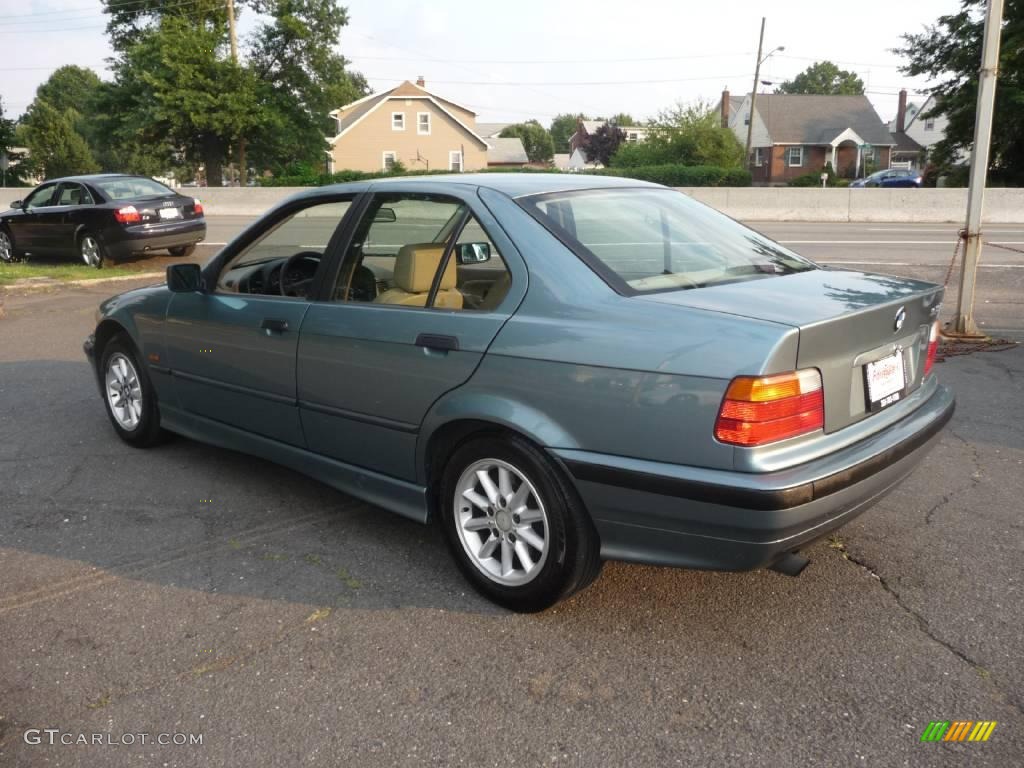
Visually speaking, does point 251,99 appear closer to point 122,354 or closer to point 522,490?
point 122,354

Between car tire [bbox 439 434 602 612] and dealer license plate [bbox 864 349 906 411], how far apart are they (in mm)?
1088

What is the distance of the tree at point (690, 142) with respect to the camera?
160 ft

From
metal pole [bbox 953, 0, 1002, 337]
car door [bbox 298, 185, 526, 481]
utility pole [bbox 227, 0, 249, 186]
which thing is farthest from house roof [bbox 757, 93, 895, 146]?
car door [bbox 298, 185, 526, 481]

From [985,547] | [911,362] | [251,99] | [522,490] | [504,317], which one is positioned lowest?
[985,547]

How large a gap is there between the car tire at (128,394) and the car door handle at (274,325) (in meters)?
1.33

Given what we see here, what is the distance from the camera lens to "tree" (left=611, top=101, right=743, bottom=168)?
48906 millimetres

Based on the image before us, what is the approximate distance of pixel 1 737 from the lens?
2.72 metres

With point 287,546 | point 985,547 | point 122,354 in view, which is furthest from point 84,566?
point 985,547

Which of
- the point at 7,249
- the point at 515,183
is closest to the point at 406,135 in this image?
the point at 7,249

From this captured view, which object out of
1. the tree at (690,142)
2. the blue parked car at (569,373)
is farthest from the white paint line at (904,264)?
the tree at (690,142)

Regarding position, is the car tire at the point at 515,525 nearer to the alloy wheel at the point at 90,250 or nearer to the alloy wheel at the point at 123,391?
the alloy wheel at the point at 123,391

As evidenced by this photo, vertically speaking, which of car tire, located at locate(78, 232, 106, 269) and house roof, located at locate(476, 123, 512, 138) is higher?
house roof, located at locate(476, 123, 512, 138)

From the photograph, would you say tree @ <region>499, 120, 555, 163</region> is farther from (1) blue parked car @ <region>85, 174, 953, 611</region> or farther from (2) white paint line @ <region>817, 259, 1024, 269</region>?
(1) blue parked car @ <region>85, 174, 953, 611</region>

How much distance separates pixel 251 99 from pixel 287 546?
44.0 m
